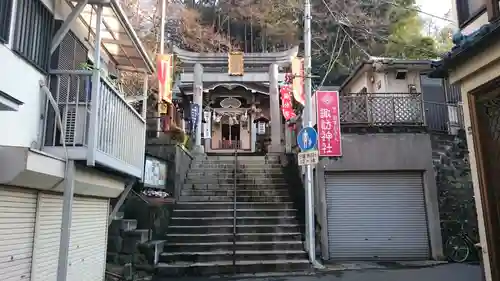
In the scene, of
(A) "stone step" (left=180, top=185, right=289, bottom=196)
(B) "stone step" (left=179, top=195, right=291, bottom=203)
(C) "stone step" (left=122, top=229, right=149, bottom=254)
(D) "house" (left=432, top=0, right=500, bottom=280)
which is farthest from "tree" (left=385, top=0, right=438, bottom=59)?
(C) "stone step" (left=122, top=229, right=149, bottom=254)

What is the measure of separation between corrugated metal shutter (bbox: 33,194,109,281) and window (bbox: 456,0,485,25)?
730 cm

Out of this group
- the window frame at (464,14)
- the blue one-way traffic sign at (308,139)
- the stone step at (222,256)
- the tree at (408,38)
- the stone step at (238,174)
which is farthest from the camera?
the tree at (408,38)

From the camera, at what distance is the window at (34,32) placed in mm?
5609

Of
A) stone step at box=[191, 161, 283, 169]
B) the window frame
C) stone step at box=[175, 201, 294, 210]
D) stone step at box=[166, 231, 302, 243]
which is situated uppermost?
the window frame

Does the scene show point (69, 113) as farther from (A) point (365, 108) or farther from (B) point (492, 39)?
(A) point (365, 108)

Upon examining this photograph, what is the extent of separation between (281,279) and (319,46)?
22.7 m

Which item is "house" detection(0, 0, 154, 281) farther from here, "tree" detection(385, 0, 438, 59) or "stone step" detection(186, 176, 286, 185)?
"tree" detection(385, 0, 438, 59)

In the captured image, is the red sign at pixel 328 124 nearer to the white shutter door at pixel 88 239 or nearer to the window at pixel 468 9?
the window at pixel 468 9

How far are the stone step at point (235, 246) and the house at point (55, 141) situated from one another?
10.6 ft

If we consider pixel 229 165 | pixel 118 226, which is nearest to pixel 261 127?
pixel 229 165

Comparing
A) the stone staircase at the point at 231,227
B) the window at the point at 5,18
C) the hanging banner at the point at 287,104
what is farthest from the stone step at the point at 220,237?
the hanging banner at the point at 287,104

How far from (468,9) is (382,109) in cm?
756

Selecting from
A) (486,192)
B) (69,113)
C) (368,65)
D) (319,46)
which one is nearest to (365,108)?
(368,65)

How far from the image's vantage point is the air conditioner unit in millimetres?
6270
